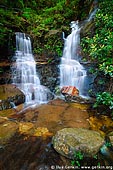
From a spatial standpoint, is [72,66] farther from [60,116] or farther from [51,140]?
[51,140]

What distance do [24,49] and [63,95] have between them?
3.46m

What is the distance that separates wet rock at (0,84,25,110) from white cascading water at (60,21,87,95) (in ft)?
7.48

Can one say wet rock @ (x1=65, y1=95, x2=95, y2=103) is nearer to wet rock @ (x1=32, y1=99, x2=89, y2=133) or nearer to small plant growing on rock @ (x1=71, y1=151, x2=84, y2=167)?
wet rock @ (x1=32, y1=99, x2=89, y2=133)

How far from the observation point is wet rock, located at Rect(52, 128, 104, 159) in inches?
147

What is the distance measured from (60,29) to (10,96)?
17.1ft

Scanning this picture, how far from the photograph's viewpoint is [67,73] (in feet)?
28.1

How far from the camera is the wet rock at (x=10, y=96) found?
6.30 meters

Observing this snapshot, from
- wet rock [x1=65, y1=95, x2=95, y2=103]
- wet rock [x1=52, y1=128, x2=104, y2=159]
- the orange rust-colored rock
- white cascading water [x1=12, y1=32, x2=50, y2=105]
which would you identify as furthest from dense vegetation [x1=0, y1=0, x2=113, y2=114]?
wet rock [x1=52, y1=128, x2=104, y2=159]

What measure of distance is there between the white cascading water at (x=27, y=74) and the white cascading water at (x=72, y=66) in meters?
1.20

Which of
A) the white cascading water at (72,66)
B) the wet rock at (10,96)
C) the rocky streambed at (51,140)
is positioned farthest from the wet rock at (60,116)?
the white cascading water at (72,66)

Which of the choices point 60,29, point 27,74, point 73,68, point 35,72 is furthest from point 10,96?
point 60,29

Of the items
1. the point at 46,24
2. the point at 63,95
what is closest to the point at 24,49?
the point at 46,24

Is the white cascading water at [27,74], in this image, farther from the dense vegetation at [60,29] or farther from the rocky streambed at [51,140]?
the rocky streambed at [51,140]

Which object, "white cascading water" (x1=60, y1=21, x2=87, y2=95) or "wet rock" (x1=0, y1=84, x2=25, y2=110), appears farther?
"white cascading water" (x1=60, y1=21, x2=87, y2=95)
